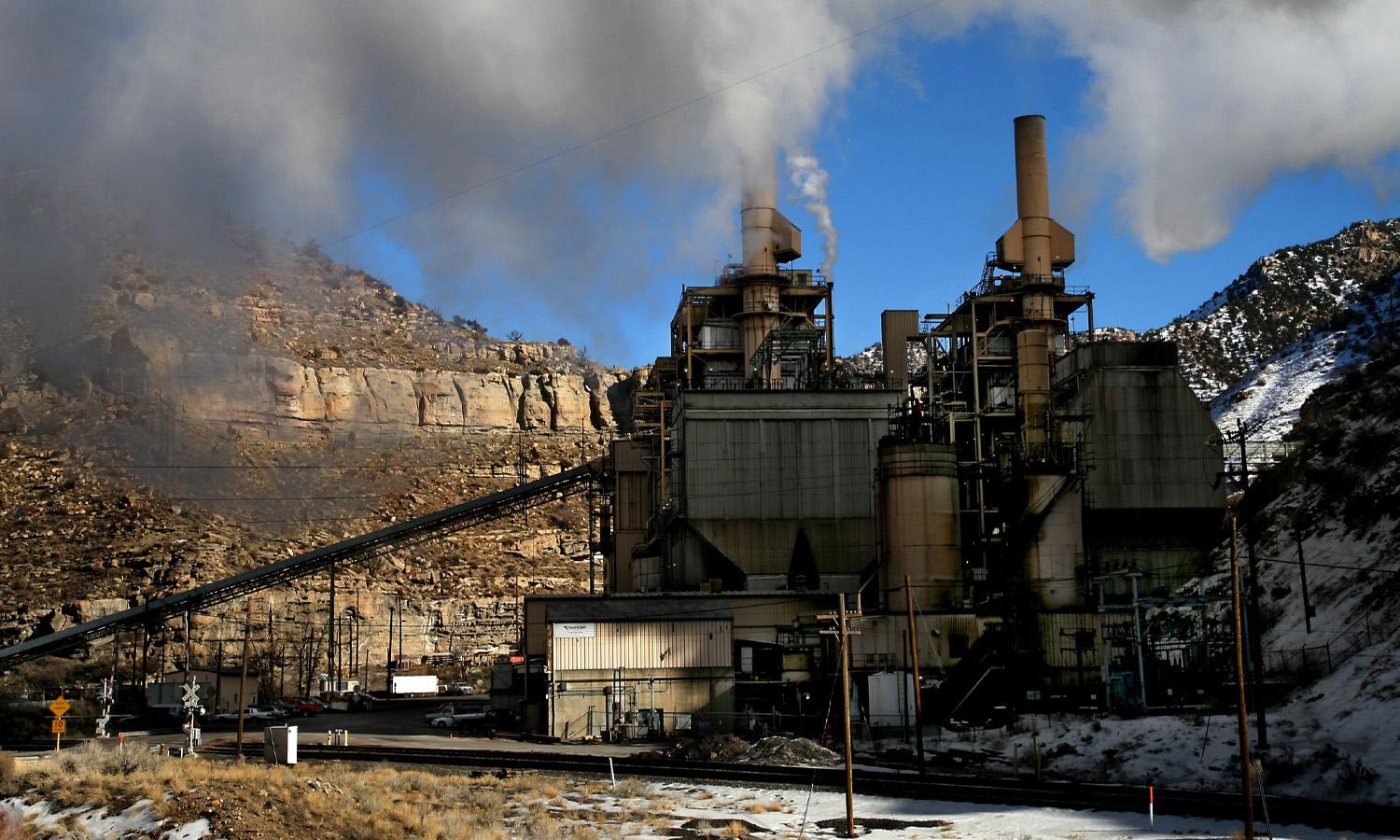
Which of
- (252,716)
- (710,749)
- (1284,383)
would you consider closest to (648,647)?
(710,749)

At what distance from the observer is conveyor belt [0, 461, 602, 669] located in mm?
78438

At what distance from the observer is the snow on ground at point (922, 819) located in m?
28.8

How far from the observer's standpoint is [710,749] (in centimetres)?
4725

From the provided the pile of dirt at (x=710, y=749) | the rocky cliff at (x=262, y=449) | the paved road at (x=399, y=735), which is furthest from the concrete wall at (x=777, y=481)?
the rocky cliff at (x=262, y=449)

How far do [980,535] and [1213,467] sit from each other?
10902 millimetres

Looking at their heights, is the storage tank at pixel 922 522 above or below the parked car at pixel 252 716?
above

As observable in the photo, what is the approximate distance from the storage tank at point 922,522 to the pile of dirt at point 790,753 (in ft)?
40.5

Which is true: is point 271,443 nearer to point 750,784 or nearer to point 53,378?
point 53,378

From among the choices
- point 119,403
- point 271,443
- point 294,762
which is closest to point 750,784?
point 294,762

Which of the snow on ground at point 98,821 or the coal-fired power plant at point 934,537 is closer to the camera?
the snow on ground at point 98,821

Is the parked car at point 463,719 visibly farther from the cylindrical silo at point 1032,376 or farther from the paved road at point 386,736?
the cylindrical silo at point 1032,376

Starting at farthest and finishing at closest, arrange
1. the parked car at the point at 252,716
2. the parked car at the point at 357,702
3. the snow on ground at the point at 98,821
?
the parked car at the point at 357,702
the parked car at the point at 252,716
the snow on ground at the point at 98,821

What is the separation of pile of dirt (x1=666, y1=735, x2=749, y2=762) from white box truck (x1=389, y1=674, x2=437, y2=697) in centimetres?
4722

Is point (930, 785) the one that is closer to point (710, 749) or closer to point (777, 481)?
point (710, 749)
